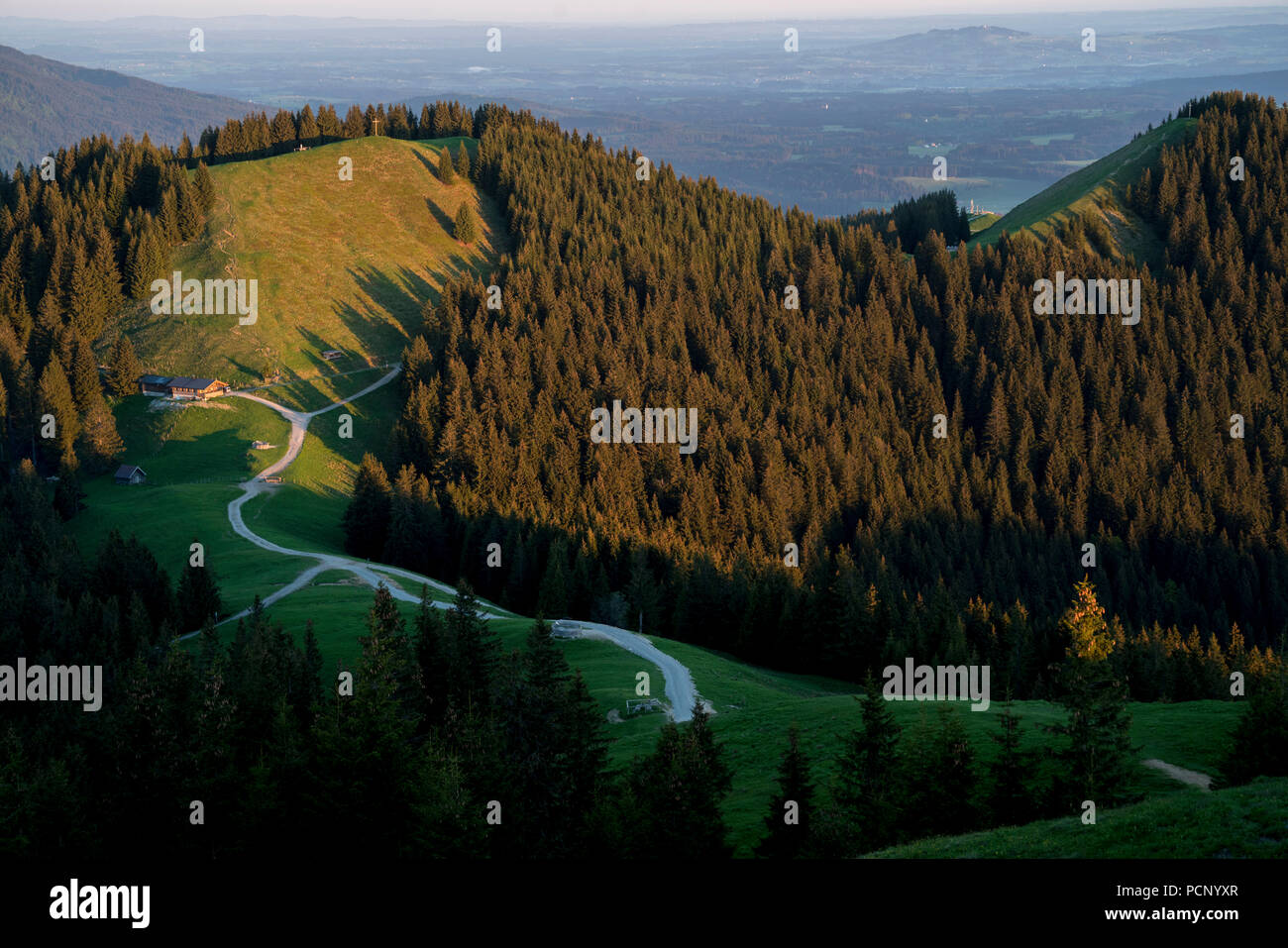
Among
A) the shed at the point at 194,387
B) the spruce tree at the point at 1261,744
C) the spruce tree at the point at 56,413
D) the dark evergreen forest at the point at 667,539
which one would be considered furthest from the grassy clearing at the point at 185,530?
the spruce tree at the point at 1261,744

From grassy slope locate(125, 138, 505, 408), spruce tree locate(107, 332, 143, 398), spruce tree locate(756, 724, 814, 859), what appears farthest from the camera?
grassy slope locate(125, 138, 505, 408)

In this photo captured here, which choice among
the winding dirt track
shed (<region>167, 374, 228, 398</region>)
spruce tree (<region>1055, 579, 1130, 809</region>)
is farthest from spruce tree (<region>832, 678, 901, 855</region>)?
shed (<region>167, 374, 228, 398</region>)

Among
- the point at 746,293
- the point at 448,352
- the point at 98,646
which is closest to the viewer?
the point at 98,646

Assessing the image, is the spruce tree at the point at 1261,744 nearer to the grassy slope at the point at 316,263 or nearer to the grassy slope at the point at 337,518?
the grassy slope at the point at 337,518

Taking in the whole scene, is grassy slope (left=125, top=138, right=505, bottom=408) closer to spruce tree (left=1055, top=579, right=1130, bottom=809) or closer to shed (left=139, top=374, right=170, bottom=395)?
shed (left=139, top=374, right=170, bottom=395)

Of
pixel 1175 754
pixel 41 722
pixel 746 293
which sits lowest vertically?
pixel 41 722

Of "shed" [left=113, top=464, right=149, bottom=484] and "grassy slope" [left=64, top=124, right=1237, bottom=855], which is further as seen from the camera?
"shed" [left=113, top=464, right=149, bottom=484]

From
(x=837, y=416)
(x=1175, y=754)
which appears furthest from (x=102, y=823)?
(x=837, y=416)

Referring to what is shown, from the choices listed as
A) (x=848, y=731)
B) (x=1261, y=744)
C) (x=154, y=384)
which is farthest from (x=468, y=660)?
(x=154, y=384)
